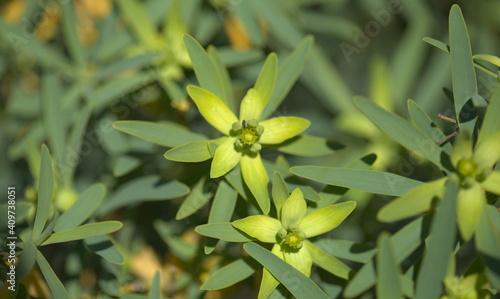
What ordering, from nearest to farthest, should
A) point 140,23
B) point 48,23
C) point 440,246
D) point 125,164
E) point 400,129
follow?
point 440,246 < point 400,129 < point 125,164 < point 140,23 < point 48,23

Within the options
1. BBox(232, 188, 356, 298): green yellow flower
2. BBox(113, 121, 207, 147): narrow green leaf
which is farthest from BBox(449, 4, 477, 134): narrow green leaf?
BBox(113, 121, 207, 147): narrow green leaf

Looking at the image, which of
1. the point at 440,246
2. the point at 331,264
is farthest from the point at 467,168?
the point at 331,264

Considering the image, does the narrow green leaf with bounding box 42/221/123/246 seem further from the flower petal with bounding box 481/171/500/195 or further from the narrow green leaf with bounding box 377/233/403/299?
the flower petal with bounding box 481/171/500/195

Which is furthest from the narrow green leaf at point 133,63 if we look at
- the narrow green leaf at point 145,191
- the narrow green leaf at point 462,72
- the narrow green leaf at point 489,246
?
the narrow green leaf at point 489,246

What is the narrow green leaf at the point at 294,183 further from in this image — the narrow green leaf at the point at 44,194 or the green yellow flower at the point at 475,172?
the narrow green leaf at the point at 44,194

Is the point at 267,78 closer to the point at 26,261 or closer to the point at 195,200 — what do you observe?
the point at 195,200

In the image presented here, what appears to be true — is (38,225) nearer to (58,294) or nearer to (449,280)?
(58,294)

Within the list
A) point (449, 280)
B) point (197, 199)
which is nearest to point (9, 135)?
point (197, 199)

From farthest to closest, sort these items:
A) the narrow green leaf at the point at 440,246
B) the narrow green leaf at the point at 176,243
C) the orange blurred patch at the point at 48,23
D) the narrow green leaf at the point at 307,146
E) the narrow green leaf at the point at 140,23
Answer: the orange blurred patch at the point at 48,23
the narrow green leaf at the point at 140,23
the narrow green leaf at the point at 176,243
the narrow green leaf at the point at 307,146
the narrow green leaf at the point at 440,246
